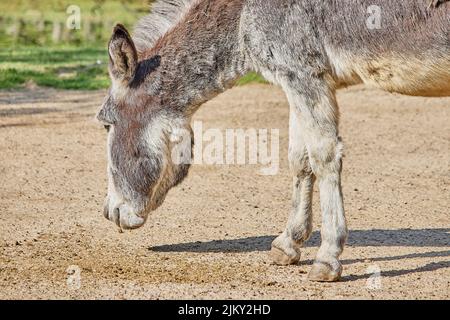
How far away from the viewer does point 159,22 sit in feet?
25.5

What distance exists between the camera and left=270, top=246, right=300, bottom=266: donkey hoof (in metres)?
7.93

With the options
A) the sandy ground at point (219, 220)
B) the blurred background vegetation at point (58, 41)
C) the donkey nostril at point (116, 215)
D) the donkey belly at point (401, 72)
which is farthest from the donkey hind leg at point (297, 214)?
the blurred background vegetation at point (58, 41)

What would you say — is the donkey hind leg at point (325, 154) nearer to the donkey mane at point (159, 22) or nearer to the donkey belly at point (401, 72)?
the donkey belly at point (401, 72)

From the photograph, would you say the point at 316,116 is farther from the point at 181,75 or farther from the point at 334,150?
the point at 181,75

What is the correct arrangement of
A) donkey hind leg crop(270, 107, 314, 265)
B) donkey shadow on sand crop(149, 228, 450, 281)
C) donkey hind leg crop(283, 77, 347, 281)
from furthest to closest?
donkey shadow on sand crop(149, 228, 450, 281), donkey hind leg crop(270, 107, 314, 265), donkey hind leg crop(283, 77, 347, 281)

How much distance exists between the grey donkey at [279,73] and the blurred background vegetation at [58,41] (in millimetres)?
4076

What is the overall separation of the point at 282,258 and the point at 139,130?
160 cm

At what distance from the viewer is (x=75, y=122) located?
1410cm

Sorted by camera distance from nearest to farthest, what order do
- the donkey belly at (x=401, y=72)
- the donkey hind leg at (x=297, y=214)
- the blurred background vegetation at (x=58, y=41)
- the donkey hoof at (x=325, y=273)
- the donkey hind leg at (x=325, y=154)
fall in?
the donkey belly at (x=401, y=72) < the donkey hind leg at (x=325, y=154) < the donkey hoof at (x=325, y=273) < the donkey hind leg at (x=297, y=214) < the blurred background vegetation at (x=58, y=41)

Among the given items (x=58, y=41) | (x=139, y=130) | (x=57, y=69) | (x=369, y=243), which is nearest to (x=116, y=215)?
(x=139, y=130)

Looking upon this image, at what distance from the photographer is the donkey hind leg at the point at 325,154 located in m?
7.16

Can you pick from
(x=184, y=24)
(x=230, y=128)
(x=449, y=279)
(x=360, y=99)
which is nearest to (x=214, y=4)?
(x=184, y=24)

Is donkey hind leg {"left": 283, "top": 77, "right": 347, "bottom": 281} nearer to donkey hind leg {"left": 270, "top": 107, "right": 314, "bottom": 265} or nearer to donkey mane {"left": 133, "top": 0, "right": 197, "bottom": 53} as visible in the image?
donkey hind leg {"left": 270, "top": 107, "right": 314, "bottom": 265}

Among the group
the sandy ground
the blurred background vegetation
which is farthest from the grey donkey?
the blurred background vegetation
